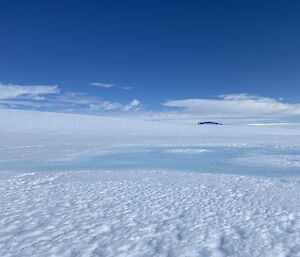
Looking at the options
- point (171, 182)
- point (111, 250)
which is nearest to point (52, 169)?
point (171, 182)

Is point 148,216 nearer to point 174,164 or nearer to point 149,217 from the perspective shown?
point 149,217

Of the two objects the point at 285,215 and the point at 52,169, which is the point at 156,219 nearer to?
the point at 285,215

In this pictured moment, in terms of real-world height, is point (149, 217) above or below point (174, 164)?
below

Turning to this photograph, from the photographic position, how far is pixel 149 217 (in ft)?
13.2

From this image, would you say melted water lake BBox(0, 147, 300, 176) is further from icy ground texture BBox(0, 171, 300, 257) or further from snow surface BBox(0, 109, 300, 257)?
icy ground texture BBox(0, 171, 300, 257)

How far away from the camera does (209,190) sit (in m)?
5.46

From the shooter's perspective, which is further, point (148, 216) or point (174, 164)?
point (174, 164)

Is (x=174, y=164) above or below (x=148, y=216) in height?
above

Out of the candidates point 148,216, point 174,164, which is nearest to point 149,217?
point 148,216

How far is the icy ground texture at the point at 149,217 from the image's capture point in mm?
3100

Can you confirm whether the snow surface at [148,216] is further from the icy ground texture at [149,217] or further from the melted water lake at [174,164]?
the melted water lake at [174,164]

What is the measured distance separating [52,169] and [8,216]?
372 cm

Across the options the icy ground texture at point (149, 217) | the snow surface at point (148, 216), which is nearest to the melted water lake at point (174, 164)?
the snow surface at point (148, 216)

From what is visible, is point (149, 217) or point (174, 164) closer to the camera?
point (149, 217)
